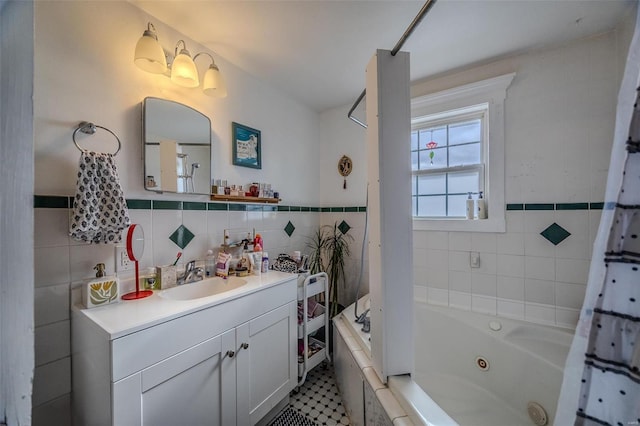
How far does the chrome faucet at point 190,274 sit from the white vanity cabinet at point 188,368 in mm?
402

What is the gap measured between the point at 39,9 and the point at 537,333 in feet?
10.0

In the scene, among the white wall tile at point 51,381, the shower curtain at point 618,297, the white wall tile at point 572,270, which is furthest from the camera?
the white wall tile at point 572,270

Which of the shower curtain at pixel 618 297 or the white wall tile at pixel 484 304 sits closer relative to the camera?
the shower curtain at pixel 618 297

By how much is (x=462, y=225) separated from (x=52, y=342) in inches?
96.4

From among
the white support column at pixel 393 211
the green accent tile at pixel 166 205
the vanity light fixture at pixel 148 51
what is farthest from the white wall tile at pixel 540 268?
the vanity light fixture at pixel 148 51

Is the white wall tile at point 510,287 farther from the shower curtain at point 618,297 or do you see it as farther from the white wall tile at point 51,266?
the white wall tile at point 51,266

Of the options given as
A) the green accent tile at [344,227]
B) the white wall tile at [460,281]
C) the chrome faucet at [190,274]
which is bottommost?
the white wall tile at [460,281]

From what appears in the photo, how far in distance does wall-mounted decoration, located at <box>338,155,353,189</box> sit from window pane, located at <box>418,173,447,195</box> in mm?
683

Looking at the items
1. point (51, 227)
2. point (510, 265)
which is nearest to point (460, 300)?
point (510, 265)

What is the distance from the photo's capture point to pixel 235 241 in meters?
1.76

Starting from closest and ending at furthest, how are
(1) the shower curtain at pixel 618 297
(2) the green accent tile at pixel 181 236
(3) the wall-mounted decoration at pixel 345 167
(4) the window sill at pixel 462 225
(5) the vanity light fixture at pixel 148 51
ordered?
(1) the shower curtain at pixel 618 297 → (5) the vanity light fixture at pixel 148 51 → (2) the green accent tile at pixel 181 236 → (4) the window sill at pixel 462 225 → (3) the wall-mounted decoration at pixel 345 167

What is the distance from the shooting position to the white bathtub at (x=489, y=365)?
134 cm

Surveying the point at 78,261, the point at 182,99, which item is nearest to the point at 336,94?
the point at 182,99

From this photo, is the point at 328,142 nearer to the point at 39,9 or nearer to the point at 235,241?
the point at 235,241
